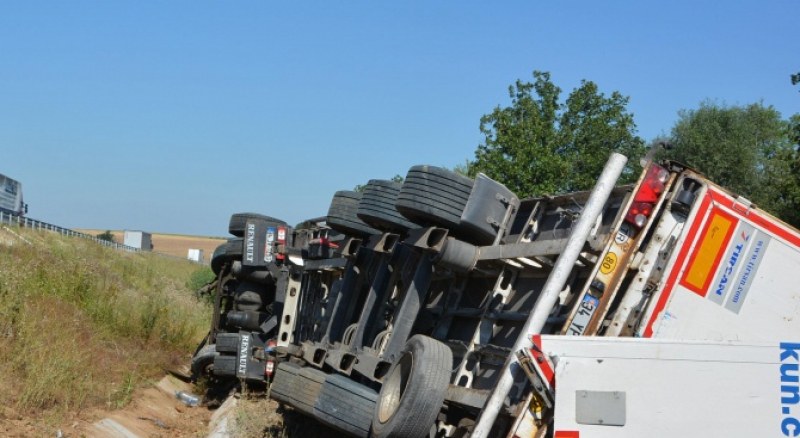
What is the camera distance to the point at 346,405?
270 inches

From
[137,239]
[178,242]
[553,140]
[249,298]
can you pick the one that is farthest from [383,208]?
[178,242]

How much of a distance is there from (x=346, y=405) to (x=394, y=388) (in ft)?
1.56

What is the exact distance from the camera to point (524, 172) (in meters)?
26.7

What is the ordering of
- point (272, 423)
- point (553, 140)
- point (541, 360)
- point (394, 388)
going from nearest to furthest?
point (541, 360) < point (394, 388) < point (272, 423) < point (553, 140)

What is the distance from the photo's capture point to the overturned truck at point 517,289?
575cm

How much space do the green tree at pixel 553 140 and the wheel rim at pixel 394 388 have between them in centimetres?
1988

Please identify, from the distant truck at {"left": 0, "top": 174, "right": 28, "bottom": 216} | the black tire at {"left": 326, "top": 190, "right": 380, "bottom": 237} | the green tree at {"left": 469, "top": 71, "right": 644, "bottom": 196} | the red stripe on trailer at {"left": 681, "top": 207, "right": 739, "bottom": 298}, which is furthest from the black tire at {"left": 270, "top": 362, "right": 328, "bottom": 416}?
the distant truck at {"left": 0, "top": 174, "right": 28, "bottom": 216}

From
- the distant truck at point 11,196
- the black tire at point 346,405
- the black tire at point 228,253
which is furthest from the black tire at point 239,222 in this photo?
the distant truck at point 11,196

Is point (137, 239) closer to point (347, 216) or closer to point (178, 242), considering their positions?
point (178, 242)

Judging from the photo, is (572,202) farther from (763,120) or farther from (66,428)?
(763,120)

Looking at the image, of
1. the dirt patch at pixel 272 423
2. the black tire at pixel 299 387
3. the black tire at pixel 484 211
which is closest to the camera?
the black tire at pixel 484 211

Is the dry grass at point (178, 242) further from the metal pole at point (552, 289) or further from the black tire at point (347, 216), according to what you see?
the metal pole at point (552, 289)

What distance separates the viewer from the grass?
9016mm

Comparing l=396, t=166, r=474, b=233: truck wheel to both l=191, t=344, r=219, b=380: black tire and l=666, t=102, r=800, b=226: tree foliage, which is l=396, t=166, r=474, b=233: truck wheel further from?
l=666, t=102, r=800, b=226: tree foliage
